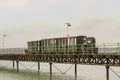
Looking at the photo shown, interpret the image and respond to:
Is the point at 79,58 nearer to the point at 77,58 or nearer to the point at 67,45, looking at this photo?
the point at 77,58

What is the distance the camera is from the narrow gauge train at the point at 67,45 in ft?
177

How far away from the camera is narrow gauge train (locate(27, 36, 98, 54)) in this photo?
5384 cm

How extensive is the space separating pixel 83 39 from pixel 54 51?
615 centimetres

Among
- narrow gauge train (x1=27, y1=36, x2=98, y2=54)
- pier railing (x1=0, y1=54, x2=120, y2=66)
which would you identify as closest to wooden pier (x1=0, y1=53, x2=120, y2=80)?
pier railing (x1=0, y1=54, x2=120, y2=66)

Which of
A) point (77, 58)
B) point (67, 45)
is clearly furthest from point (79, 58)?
point (67, 45)

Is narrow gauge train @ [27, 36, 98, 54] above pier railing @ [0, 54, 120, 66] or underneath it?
above

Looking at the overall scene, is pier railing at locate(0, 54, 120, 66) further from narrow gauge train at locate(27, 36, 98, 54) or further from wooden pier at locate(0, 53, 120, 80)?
narrow gauge train at locate(27, 36, 98, 54)

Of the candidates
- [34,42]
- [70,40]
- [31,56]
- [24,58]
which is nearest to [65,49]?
[70,40]

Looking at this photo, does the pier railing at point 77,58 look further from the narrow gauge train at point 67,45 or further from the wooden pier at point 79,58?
the narrow gauge train at point 67,45

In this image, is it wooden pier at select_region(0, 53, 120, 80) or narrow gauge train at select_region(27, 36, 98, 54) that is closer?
wooden pier at select_region(0, 53, 120, 80)

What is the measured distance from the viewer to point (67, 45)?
59.1 m

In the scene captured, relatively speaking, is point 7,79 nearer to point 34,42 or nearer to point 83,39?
point 83,39

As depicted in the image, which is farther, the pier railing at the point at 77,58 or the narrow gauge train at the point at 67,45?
the narrow gauge train at the point at 67,45

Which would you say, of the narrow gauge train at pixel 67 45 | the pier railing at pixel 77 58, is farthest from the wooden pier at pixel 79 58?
the narrow gauge train at pixel 67 45
